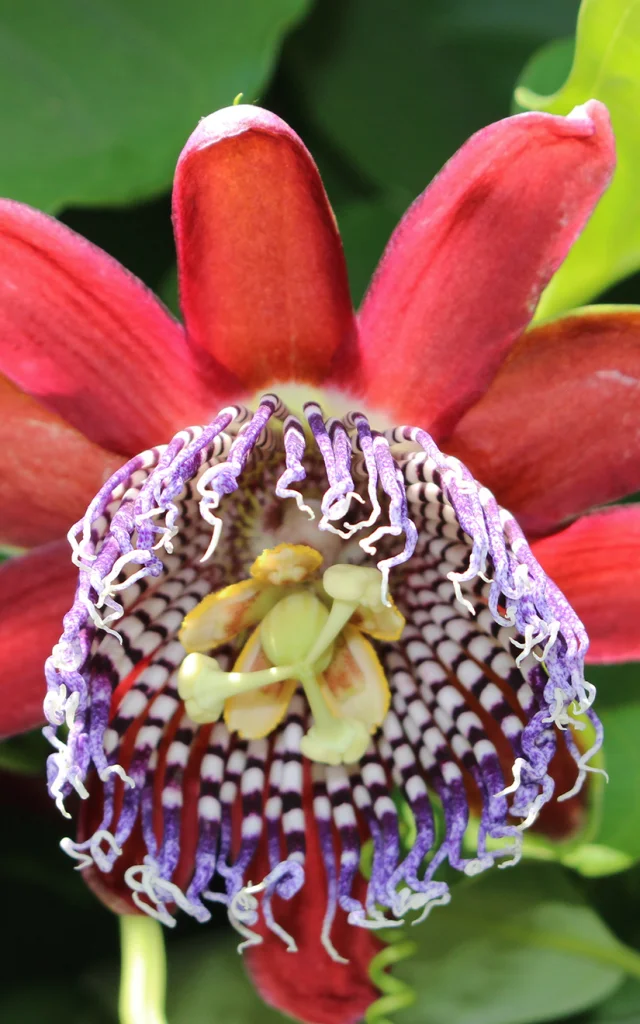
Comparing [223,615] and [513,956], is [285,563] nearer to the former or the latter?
[223,615]

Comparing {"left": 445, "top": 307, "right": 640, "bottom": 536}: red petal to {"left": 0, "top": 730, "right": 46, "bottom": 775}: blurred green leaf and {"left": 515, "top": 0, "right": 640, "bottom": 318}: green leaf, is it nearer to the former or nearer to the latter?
{"left": 515, "top": 0, "right": 640, "bottom": 318}: green leaf

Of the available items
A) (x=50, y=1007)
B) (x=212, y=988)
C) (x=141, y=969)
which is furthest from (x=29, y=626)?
(x=50, y=1007)

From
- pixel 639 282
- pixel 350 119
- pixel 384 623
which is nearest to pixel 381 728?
pixel 384 623

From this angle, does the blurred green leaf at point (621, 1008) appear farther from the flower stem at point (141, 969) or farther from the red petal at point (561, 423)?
the red petal at point (561, 423)

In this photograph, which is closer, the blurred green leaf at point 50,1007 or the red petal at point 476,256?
the red petal at point 476,256

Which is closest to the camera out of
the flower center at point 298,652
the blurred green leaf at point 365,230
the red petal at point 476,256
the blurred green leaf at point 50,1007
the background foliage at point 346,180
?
the red petal at point 476,256

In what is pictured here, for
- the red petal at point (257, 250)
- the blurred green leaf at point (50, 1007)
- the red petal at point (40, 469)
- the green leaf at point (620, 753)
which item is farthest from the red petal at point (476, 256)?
the blurred green leaf at point (50, 1007)

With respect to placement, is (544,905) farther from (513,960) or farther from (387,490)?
(387,490)

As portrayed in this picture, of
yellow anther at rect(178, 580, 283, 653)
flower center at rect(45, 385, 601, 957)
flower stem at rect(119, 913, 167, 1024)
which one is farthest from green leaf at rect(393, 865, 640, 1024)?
yellow anther at rect(178, 580, 283, 653)
